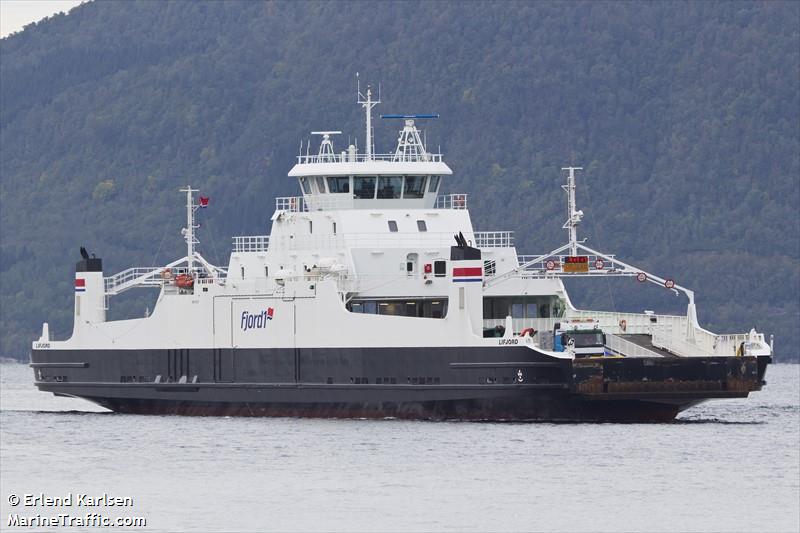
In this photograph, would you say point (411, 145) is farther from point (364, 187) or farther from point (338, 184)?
point (338, 184)

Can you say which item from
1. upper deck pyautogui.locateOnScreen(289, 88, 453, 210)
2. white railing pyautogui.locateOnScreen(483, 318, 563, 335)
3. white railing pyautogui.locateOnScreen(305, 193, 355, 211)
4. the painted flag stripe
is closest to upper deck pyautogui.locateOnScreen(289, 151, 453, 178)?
upper deck pyautogui.locateOnScreen(289, 88, 453, 210)

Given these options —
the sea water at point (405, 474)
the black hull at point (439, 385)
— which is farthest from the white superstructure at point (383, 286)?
the sea water at point (405, 474)

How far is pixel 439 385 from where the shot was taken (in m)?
54.9

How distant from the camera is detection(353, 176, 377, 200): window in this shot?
60.4 metres

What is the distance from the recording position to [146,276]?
6334 cm

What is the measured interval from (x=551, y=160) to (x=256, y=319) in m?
119

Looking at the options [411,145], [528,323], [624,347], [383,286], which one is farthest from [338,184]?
[624,347]

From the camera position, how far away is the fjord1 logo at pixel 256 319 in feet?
192

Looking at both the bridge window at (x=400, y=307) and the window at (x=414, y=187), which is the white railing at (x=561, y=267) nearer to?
the bridge window at (x=400, y=307)

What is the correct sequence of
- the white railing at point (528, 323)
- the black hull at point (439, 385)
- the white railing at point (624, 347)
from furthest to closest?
the white railing at point (528, 323), the white railing at point (624, 347), the black hull at point (439, 385)

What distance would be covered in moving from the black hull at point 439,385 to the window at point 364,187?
5199mm

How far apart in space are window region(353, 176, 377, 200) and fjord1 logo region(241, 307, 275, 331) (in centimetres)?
428
